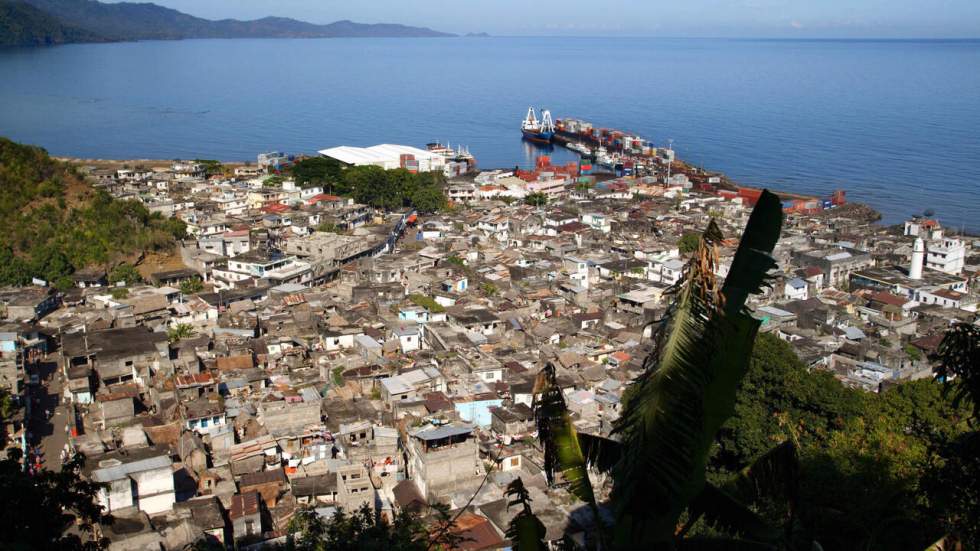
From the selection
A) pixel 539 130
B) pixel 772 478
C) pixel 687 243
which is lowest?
pixel 687 243

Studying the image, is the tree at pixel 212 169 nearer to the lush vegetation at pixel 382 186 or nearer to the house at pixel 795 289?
the lush vegetation at pixel 382 186

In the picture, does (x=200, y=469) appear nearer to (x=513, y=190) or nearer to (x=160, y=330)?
(x=160, y=330)

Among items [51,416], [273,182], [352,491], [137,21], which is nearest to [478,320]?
[352,491]

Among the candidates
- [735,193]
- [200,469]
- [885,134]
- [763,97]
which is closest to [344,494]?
[200,469]

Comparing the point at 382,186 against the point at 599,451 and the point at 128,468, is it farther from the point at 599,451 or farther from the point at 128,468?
the point at 599,451

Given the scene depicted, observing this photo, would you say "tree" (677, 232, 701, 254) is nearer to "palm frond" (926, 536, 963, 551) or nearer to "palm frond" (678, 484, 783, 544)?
"palm frond" (926, 536, 963, 551)

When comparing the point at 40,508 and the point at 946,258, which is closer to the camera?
the point at 40,508

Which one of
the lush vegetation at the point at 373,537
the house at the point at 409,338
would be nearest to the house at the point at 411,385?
the house at the point at 409,338
